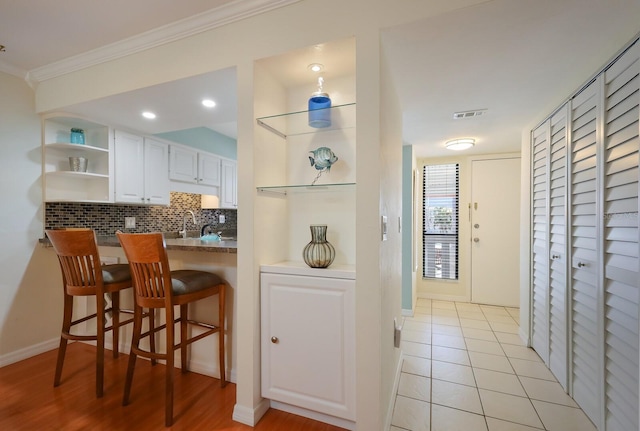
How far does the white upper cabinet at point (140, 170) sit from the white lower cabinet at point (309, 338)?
2.22 metres

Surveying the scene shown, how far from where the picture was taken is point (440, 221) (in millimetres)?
4254

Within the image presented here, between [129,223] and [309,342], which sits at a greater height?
[129,223]

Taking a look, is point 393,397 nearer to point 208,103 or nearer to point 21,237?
point 208,103

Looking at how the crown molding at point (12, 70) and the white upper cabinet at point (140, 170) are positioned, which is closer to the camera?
the crown molding at point (12, 70)

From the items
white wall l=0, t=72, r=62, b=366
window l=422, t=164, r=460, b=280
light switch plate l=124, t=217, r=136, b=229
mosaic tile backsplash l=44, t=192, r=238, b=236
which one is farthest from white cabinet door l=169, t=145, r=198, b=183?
window l=422, t=164, r=460, b=280

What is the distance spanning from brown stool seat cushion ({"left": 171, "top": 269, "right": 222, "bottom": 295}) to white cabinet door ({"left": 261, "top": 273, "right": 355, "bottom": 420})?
1.46ft

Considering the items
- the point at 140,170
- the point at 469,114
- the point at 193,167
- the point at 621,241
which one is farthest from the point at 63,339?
the point at 469,114

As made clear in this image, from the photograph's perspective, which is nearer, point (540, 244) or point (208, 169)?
point (540, 244)

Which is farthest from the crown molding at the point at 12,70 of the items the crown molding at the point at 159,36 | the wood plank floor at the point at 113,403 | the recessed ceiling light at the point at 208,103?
the wood plank floor at the point at 113,403

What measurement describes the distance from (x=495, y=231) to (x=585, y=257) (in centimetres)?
239

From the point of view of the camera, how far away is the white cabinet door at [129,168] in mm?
2844

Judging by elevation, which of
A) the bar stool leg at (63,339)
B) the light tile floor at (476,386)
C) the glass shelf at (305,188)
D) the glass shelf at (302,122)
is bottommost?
the light tile floor at (476,386)

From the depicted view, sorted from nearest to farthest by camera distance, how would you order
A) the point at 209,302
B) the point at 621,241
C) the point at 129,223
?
the point at 621,241 → the point at 209,302 → the point at 129,223

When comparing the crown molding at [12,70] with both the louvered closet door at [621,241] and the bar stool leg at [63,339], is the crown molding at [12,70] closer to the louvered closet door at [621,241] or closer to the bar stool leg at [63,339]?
the bar stool leg at [63,339]
